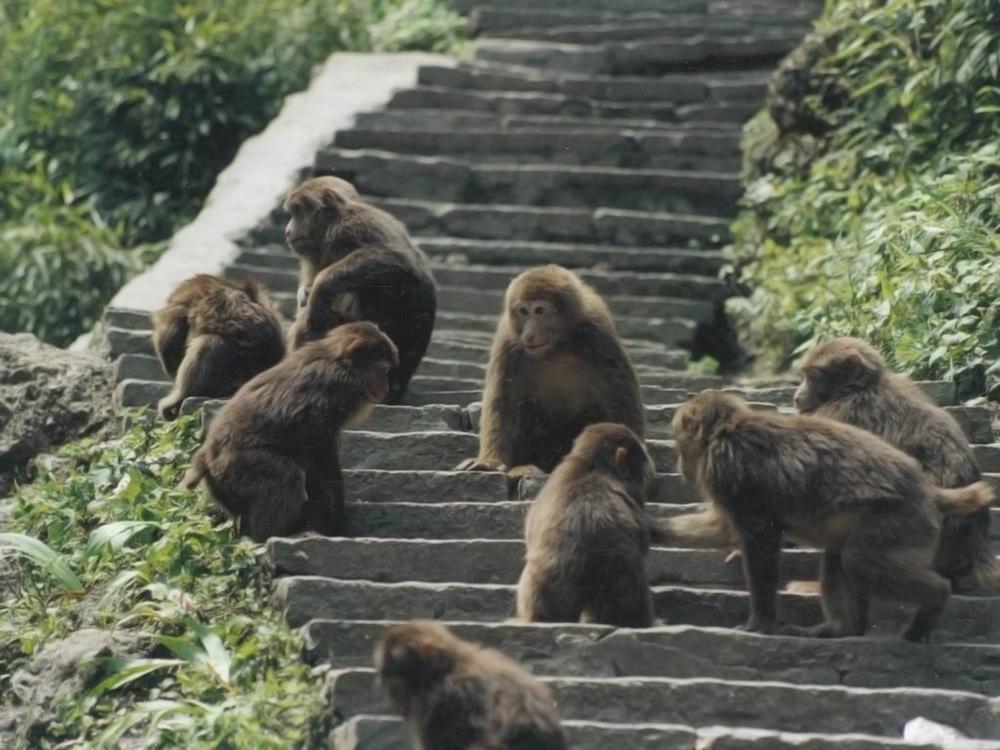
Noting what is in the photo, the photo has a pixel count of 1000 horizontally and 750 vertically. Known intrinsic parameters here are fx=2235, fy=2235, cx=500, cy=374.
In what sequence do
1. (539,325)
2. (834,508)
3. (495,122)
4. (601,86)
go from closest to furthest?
(834,508) < (539,325) < (495,122) < (601,86)

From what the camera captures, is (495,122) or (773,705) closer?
(773,705)

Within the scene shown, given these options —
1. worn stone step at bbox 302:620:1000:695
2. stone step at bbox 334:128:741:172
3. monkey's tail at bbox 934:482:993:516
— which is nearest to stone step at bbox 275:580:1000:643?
worn stone step at bbox 302:620:1000:695

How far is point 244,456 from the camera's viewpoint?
984cm

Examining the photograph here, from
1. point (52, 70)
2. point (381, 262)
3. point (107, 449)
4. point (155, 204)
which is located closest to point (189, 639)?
point (107, 449)

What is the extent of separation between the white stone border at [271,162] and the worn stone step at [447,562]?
4183 mm

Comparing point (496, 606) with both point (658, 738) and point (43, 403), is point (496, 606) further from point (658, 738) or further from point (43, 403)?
point (43, 403)

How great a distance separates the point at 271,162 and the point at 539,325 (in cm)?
659

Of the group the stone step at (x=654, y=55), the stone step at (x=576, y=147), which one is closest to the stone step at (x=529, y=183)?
the stone step at (x=576, y=147)

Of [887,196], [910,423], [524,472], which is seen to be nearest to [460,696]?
[524,472]

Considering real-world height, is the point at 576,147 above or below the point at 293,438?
above

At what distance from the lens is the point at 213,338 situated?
1143 centimetres

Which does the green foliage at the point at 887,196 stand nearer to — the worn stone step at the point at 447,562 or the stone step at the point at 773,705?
the worn stone step at the point at 447,562

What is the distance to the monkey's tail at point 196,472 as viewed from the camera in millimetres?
10047

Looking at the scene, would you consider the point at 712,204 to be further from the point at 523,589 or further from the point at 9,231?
the point at 523,589
